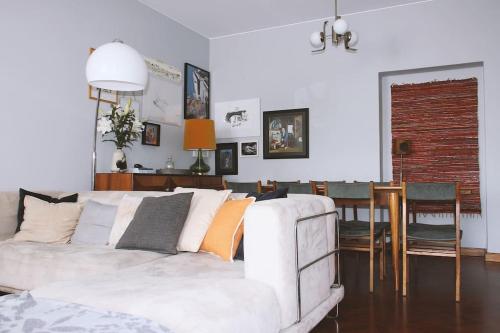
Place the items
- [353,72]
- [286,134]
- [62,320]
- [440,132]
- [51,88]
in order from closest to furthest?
[62,320], [51,88], [440,132], [353,72], [286,134]

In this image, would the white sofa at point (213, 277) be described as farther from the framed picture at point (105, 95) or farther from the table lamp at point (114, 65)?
the framed picture at point (105, 95)

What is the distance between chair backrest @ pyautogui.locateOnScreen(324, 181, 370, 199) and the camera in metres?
3.38

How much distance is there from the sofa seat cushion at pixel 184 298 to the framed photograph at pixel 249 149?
13.1 ft

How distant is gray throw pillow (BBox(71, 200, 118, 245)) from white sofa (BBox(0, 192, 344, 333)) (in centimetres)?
18

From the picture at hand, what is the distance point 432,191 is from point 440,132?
7.28ft

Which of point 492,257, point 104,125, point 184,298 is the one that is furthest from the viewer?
point 492,257

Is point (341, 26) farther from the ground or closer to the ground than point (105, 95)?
farther from the ground

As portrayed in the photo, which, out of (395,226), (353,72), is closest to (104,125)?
(395,226)

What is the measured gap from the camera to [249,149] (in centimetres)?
595

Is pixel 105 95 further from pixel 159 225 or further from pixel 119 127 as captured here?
pixel 159 225

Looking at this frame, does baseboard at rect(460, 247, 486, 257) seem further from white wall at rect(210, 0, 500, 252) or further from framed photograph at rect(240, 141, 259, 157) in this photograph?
framed photograph at rect(240, 141, 259, 157)

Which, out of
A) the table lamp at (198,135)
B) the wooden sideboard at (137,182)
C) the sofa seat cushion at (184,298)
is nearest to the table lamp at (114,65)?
the wooden sideboard at (137,182)

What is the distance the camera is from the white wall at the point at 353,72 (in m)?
4.75

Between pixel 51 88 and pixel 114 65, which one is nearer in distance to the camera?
pixel 114 65
